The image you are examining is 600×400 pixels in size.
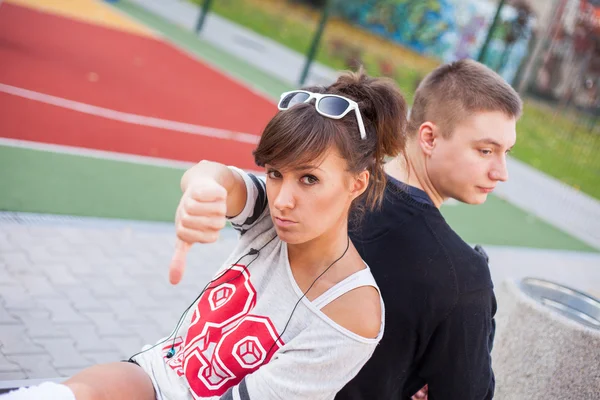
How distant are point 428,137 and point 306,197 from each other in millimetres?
850

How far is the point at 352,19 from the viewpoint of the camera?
23.6 metres

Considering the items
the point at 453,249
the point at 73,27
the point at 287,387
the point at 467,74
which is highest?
the point at 467,74

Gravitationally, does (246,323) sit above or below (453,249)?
below

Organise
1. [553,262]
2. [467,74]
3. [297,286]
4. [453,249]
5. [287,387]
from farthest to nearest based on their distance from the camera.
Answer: [553,262]
[467,74]
[453,249]
[297,286]
[287,387]

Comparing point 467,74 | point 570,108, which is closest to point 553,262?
point 467,74

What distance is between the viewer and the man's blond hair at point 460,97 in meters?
2.86

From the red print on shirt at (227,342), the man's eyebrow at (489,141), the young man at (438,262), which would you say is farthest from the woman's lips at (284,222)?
the man's eyebrow at (489,141)

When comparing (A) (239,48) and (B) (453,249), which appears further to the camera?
(A) (239,48)

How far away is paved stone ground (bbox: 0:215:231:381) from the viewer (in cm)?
419

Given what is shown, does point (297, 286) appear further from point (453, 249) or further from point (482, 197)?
point (482, 197)

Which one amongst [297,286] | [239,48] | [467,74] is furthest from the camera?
[239,48]

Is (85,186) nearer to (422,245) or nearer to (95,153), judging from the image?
(95,153)

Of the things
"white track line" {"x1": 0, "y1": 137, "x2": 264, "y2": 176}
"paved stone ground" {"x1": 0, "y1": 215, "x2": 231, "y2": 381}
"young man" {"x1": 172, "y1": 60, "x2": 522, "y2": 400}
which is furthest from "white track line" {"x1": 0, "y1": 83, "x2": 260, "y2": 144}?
"young man" {"x1": 172, "y1": 60, "x2": 522, "y2": 400}

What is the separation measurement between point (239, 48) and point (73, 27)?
16.2 feet
